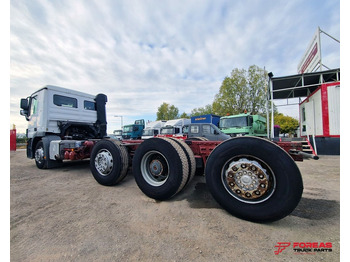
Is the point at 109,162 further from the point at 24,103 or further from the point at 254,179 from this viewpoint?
the point at 24,103

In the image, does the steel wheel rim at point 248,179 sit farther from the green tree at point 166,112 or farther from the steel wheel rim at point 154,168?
the green tree at point 166,112

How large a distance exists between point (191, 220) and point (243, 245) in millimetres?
744

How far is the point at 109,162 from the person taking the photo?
3.77 metres

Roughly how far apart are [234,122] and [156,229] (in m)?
10.8

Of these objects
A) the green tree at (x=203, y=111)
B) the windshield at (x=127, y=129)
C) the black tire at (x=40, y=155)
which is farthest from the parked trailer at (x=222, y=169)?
the green tree at (x=203, y=111)

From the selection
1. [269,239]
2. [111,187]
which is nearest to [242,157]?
[269,239]

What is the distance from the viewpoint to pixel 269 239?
1786 millimetres

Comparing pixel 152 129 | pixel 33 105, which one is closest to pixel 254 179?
pixel 33 105

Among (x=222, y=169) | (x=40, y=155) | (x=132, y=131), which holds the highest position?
(x=132, y=131)

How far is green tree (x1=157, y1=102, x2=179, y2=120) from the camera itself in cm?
4239

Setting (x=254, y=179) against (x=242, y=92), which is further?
(x=242, y=92)

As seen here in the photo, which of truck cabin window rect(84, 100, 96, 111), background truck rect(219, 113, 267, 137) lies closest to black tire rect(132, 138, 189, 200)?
truck cabin window rect(84, 100, 96, 111)

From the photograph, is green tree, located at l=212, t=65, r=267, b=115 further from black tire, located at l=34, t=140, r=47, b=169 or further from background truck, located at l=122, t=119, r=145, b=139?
black tire, located at l=34, t=140, r=47, b=169

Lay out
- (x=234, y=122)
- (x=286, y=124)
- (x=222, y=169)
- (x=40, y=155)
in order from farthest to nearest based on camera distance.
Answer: (x=286, y=124) < (x=234, y=122) < (x=40, y=155) < (x=222, y=169)
